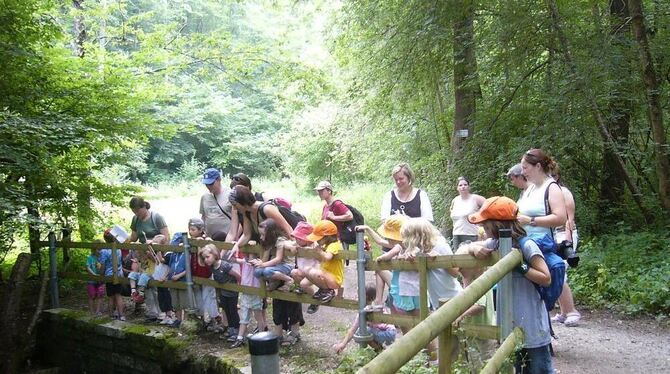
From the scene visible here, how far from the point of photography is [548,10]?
26.2ft

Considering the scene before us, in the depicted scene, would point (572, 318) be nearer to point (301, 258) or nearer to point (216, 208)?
point (301, 258)

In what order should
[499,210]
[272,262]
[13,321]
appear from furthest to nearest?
[13,321], [272,262], [499,210]

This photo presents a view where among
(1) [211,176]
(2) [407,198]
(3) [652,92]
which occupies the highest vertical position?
(3) [652,92]

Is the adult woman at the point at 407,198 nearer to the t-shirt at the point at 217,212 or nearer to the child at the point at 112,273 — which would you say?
the t-shirt at the point at 217,212

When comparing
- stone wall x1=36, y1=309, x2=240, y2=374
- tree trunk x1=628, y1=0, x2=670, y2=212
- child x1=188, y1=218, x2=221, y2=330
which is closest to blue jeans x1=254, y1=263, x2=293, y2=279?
stone wall x1=36, y1=309, x2=240, y2=374

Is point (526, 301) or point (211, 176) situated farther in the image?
point (211, 176)

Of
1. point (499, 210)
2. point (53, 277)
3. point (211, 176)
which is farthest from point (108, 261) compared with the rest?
point (499, 210)

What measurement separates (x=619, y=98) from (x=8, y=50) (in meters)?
8.00

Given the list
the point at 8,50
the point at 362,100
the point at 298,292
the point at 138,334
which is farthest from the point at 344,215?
the point at 362,100

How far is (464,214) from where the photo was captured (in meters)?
7.48

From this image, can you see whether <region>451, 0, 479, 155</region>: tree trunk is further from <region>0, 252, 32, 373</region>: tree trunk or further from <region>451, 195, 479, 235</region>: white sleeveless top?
<region>0, 252, 32, 373</region>: tree trunk

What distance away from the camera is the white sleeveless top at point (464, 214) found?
7.47 meters

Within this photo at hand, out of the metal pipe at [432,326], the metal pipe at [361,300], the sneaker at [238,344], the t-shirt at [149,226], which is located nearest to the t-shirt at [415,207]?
the metal pipe at [361,300]

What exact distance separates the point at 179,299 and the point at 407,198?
299cm
